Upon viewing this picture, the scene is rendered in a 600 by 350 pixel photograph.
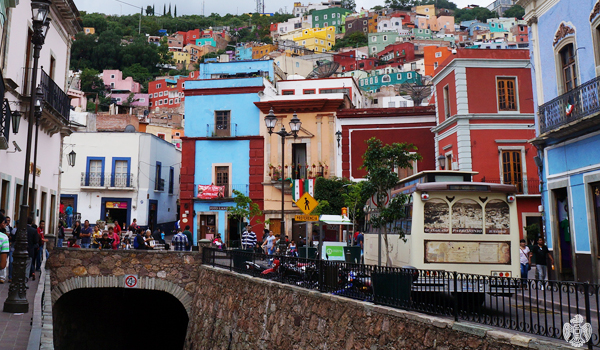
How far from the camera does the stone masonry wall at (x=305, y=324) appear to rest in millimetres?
7246

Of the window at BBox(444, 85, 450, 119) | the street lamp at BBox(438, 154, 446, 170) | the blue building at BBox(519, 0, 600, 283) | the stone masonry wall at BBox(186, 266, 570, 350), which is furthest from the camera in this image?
the street lamp at BBox(438, 154, 446, 170)

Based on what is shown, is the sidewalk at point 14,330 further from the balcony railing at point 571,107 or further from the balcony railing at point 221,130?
the balcony railing at point 221,130

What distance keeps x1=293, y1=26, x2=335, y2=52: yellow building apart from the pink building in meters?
44.6

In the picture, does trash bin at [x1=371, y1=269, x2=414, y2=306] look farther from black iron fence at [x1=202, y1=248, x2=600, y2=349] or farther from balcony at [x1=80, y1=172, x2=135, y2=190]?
balcony at [x1=80, y1=172, x2=135, y2=190]

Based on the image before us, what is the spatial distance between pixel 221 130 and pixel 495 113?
16.7m

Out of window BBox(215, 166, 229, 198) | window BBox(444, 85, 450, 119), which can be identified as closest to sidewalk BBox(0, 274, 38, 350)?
window BBox(444, 85, 450, 119)

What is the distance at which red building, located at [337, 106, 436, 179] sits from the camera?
32.5 meters

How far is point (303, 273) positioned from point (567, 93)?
359 inches

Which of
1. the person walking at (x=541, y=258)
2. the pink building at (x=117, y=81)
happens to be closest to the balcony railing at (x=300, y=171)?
the person walking at (x=541, y=258)

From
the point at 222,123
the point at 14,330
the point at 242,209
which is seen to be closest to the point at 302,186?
the point at 242,209

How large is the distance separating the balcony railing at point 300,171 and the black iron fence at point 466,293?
787 inches

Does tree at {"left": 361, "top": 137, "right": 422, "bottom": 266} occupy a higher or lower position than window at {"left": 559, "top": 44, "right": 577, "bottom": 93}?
lower

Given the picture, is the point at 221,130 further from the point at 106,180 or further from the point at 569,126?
the point at 569,126

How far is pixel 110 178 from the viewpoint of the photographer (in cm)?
3694
